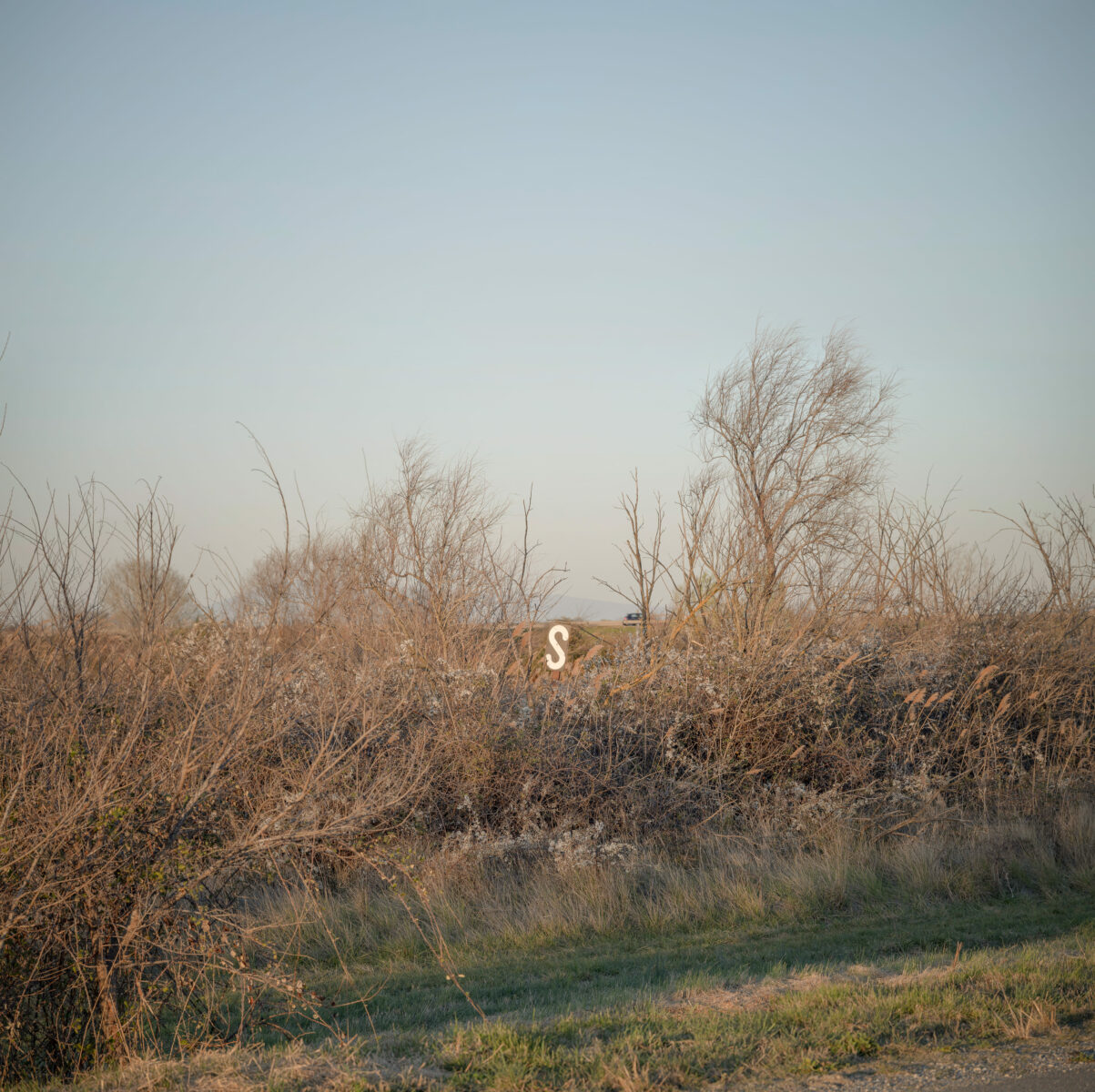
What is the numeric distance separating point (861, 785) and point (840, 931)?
4428mm

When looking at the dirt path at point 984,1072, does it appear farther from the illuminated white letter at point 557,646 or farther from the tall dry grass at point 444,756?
the illuminated white letter at point 557,646

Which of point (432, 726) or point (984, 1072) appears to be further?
point (432, 726)

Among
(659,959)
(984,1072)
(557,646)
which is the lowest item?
(659,959)

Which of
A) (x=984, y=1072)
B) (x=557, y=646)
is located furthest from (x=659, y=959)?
(x=557, y=646)

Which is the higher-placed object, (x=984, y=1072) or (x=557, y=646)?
(x=557, y=646)


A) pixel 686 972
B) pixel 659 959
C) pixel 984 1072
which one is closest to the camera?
pixel 984 1072

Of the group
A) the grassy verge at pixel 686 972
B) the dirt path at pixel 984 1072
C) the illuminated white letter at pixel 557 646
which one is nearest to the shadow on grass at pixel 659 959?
the grassy verge at pixel 686 972

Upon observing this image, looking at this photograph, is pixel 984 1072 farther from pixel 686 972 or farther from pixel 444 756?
pixel 444 756

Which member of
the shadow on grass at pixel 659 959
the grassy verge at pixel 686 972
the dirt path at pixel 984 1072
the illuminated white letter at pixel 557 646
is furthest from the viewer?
the illuminated white letter at pixel 557 646

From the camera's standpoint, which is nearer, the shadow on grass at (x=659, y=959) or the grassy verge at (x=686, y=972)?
the grassy verge at (x=686, y=972)

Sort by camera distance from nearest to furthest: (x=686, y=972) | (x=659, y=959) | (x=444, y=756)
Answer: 1. (x=686, y=972)
2. (x=659, y=959)
3. (x=444, y=756)

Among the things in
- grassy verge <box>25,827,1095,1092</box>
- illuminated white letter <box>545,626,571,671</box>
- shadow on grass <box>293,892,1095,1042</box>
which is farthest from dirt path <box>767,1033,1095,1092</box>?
illuminated white letter <box>545,626,571,671</box>

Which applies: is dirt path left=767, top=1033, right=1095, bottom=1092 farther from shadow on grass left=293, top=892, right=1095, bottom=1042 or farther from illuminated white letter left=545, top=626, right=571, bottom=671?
illuminated white letter left=545, top=626, right=571, bottom=671

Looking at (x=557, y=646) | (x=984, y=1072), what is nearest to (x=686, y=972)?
(x=984, y=1072)
